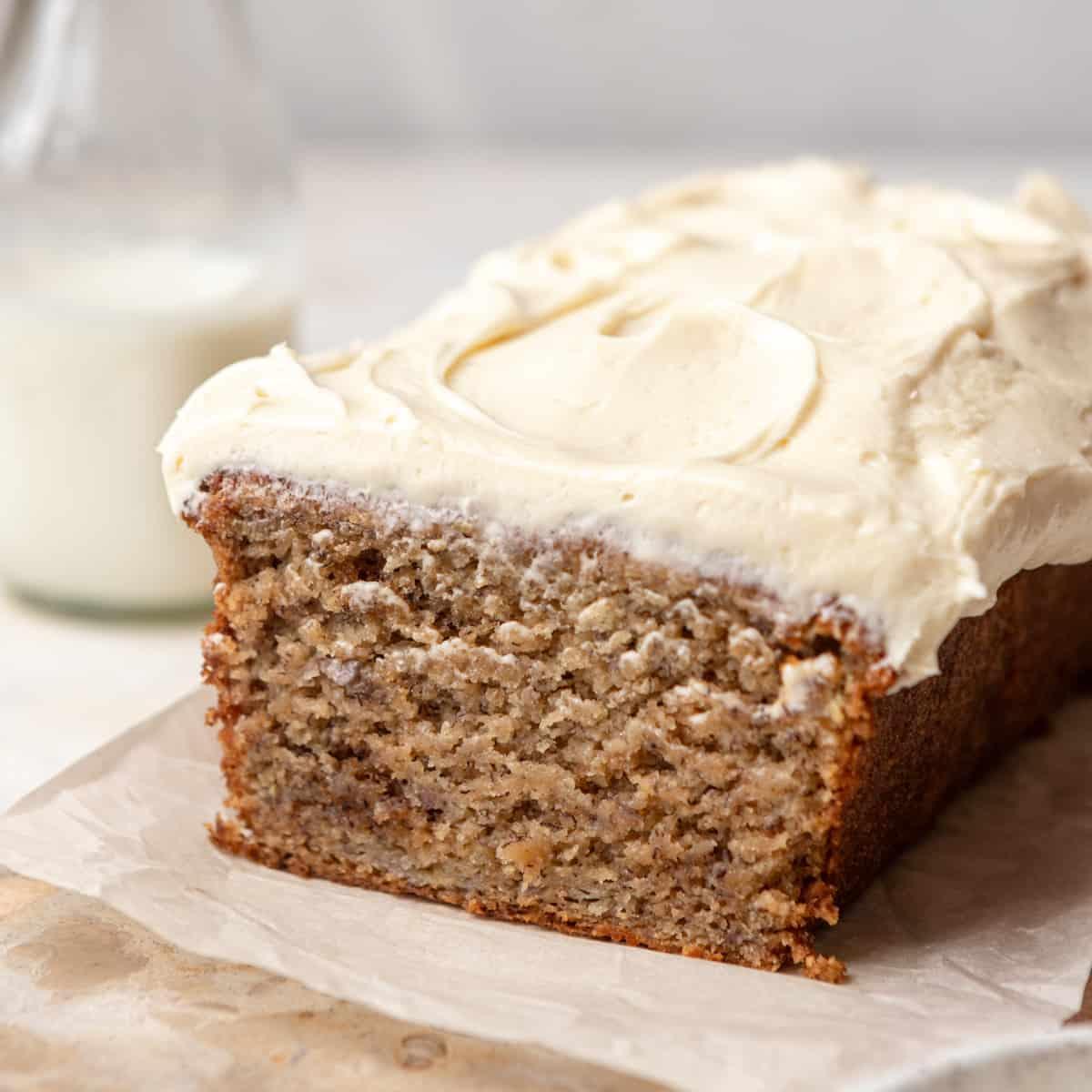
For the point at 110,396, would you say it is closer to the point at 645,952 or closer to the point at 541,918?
the point at 541,918

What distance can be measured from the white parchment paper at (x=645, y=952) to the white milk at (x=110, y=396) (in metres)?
0.66

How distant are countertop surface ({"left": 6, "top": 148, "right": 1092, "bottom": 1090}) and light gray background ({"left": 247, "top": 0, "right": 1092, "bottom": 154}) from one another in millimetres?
355

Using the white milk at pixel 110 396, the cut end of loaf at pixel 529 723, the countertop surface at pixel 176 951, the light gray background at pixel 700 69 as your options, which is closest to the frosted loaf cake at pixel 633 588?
the cut end of loaf at pixel 529 723

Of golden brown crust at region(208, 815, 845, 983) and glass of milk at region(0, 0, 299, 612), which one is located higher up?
glass of milk at region(0, 0, 299, 612)

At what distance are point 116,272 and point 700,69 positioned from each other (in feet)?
11.7

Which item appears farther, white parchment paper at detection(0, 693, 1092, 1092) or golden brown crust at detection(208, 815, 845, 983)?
golden brown crust at detection(208, 815, 845, 983)

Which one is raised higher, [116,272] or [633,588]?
[116,272]

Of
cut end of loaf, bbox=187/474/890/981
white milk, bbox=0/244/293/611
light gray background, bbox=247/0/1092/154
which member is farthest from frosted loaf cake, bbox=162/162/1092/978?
light gray background, bbox=247/0/1092/154

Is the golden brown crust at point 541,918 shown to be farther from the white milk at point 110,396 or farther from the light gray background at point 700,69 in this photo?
the light gray background at point 700,69

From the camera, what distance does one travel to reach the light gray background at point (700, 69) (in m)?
6.24

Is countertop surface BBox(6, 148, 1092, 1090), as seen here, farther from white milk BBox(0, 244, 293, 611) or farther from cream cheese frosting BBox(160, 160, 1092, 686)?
cream cheese frosting BBox(160, 160, 1092, 686)

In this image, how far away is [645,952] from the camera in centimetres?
233

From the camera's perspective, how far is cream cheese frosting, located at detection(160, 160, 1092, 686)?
6.95 feet

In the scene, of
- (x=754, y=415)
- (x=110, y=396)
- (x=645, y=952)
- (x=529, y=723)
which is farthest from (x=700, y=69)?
(x=645, y=952)
